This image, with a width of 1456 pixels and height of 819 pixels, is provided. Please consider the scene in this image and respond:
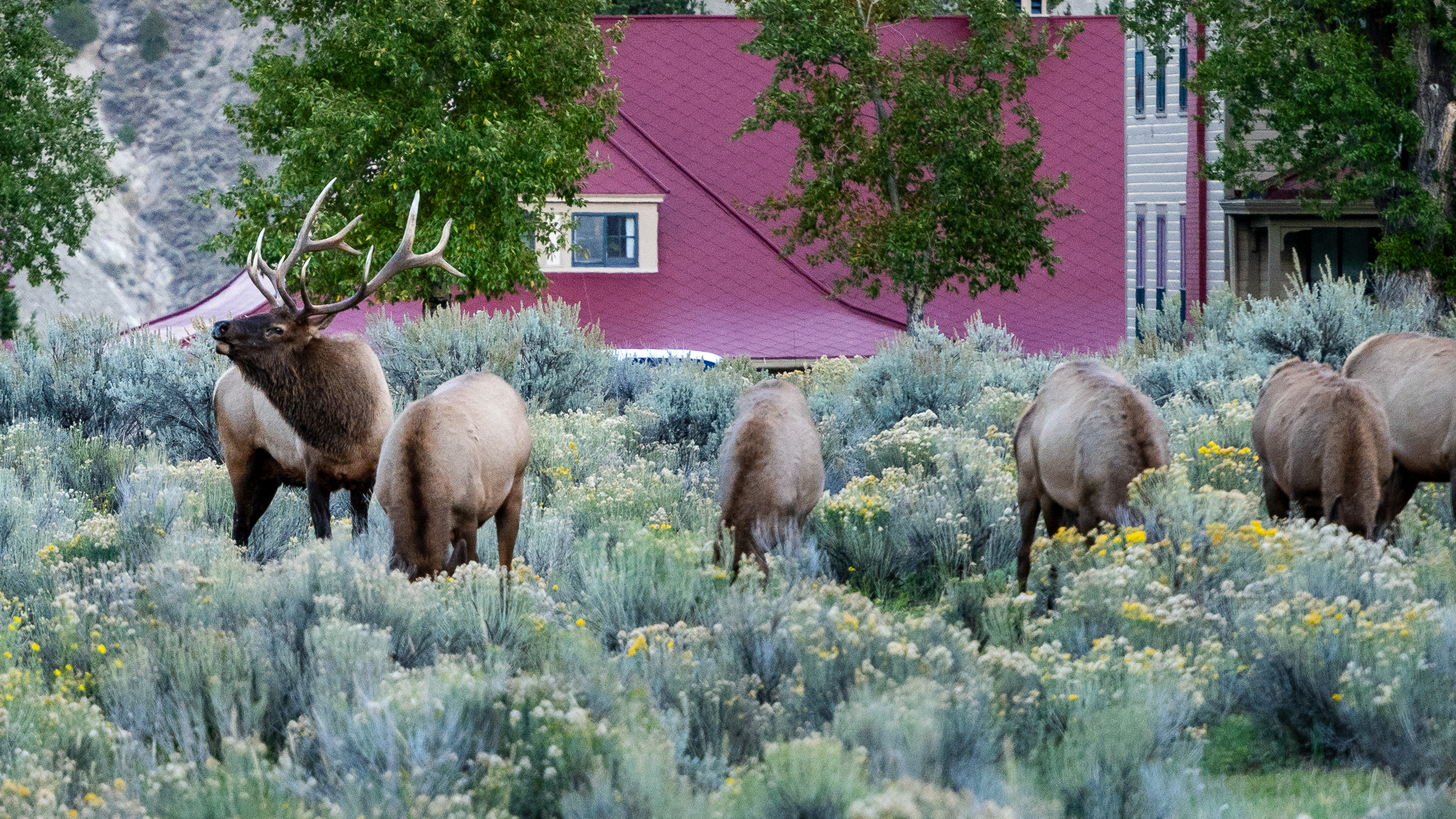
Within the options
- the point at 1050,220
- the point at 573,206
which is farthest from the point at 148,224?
the point at 1050,220

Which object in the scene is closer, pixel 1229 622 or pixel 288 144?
pixel 1229 622

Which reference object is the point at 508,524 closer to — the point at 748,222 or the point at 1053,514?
the point at 1053,514

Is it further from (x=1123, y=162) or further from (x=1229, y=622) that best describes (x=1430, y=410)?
(x=1123, y=162)

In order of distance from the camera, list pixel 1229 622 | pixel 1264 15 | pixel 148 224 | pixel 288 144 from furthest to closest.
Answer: pixel 148 224
pixel 288 144
pixel 1264 15
pixel 1229 622

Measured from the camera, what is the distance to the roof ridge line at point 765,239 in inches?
1124

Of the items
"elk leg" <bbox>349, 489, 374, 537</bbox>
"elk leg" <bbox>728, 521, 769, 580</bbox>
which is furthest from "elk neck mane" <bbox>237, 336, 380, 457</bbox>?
"elk leg" <bbox>728, 521, 769, 580</bbox>

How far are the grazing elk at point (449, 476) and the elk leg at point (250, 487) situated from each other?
1917 mm

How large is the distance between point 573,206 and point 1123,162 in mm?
11237

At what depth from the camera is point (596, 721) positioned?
19.5 ft

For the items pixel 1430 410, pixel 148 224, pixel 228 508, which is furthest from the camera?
pixel 148 224

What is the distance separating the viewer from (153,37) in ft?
228

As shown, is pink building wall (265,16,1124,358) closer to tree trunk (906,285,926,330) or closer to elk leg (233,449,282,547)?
tree trunk (906,285,926,330)

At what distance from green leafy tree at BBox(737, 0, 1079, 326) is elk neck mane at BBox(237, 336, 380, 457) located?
52.4 feet

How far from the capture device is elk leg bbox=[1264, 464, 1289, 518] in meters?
8.99
